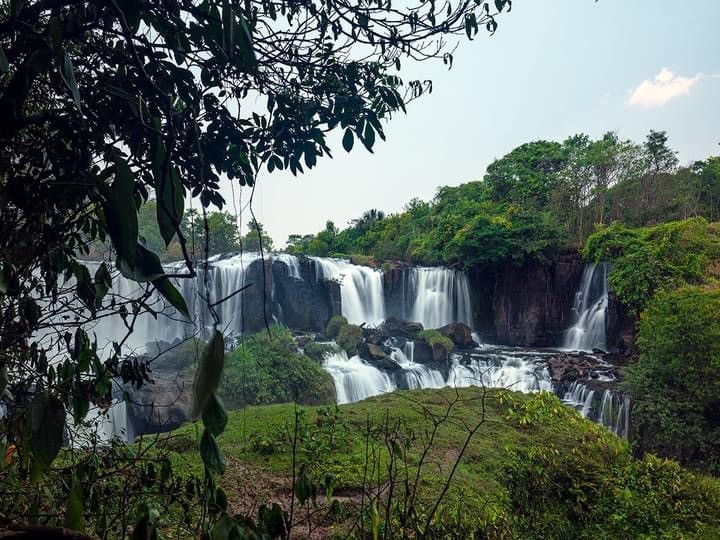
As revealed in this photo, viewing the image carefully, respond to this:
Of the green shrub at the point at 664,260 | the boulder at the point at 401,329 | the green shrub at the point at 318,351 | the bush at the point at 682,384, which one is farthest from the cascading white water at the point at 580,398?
the green shrub at the point at 318,351

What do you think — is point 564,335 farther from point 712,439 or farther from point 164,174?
point 164,174

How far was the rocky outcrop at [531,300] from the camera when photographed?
43.9 ft

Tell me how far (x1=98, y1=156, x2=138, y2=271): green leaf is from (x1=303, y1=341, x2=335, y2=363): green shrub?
999cm

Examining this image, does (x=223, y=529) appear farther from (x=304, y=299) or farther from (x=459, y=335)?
(x=304, y=299)

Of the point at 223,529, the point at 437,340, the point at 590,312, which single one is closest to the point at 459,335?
the point at 437,340

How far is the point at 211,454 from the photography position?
546mm

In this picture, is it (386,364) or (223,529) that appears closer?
(223,529)

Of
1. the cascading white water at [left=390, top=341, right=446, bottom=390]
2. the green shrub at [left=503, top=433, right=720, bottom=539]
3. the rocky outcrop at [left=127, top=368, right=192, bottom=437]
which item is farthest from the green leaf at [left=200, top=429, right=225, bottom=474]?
the cascading white water at [left=390, top=341, right=446, bottom=390]

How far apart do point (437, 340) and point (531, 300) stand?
4.54 meters

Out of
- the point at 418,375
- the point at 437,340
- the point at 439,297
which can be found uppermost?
the point at 439,297

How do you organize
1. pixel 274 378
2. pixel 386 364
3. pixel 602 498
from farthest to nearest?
1. pixel 386 364
2. pixel 274 378
3. pixel 602 498

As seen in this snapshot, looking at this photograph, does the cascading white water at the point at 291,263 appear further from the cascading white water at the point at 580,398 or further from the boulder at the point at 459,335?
the cascading white water at the point at 580,398

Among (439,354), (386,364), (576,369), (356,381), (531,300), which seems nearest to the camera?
(576,369)

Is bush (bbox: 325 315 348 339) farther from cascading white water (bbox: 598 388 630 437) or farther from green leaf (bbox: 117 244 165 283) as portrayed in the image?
green leaf (bbox: 117 244 165 283)
